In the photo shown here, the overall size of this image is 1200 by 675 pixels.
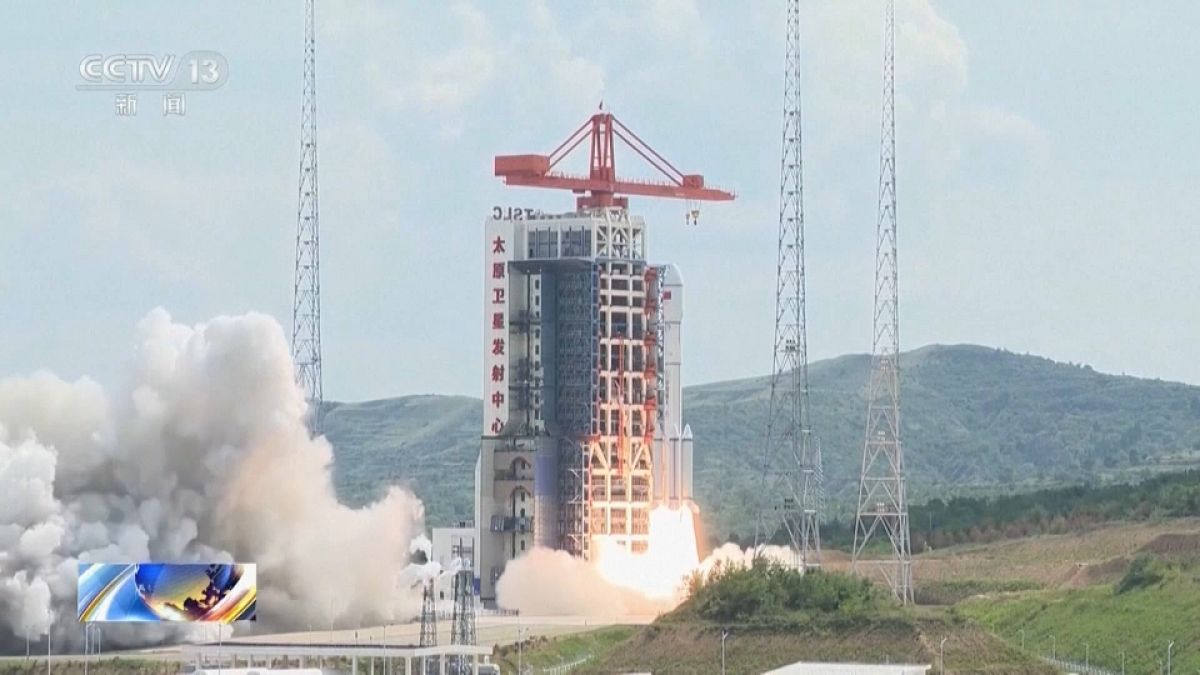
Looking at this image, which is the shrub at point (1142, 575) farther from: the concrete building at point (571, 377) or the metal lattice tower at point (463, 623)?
the metal lattice tower at point (463, 623)

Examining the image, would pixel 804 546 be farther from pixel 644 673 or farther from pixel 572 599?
pixel 644 673

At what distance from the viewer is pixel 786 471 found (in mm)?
109312

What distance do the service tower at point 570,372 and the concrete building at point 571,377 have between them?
0.04 meters

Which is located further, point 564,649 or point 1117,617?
point 1117,617

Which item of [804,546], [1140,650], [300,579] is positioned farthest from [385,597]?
[1140,650]

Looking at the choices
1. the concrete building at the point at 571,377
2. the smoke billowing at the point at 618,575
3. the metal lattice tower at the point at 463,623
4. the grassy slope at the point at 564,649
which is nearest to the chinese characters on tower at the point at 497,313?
the concrete building at the point at 571,377

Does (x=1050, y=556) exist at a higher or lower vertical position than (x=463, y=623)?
higher

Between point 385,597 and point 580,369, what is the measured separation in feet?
38.6

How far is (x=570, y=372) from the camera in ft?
381

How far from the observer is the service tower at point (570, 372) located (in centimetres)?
11588

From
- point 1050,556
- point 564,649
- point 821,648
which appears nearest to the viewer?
point 821,648
